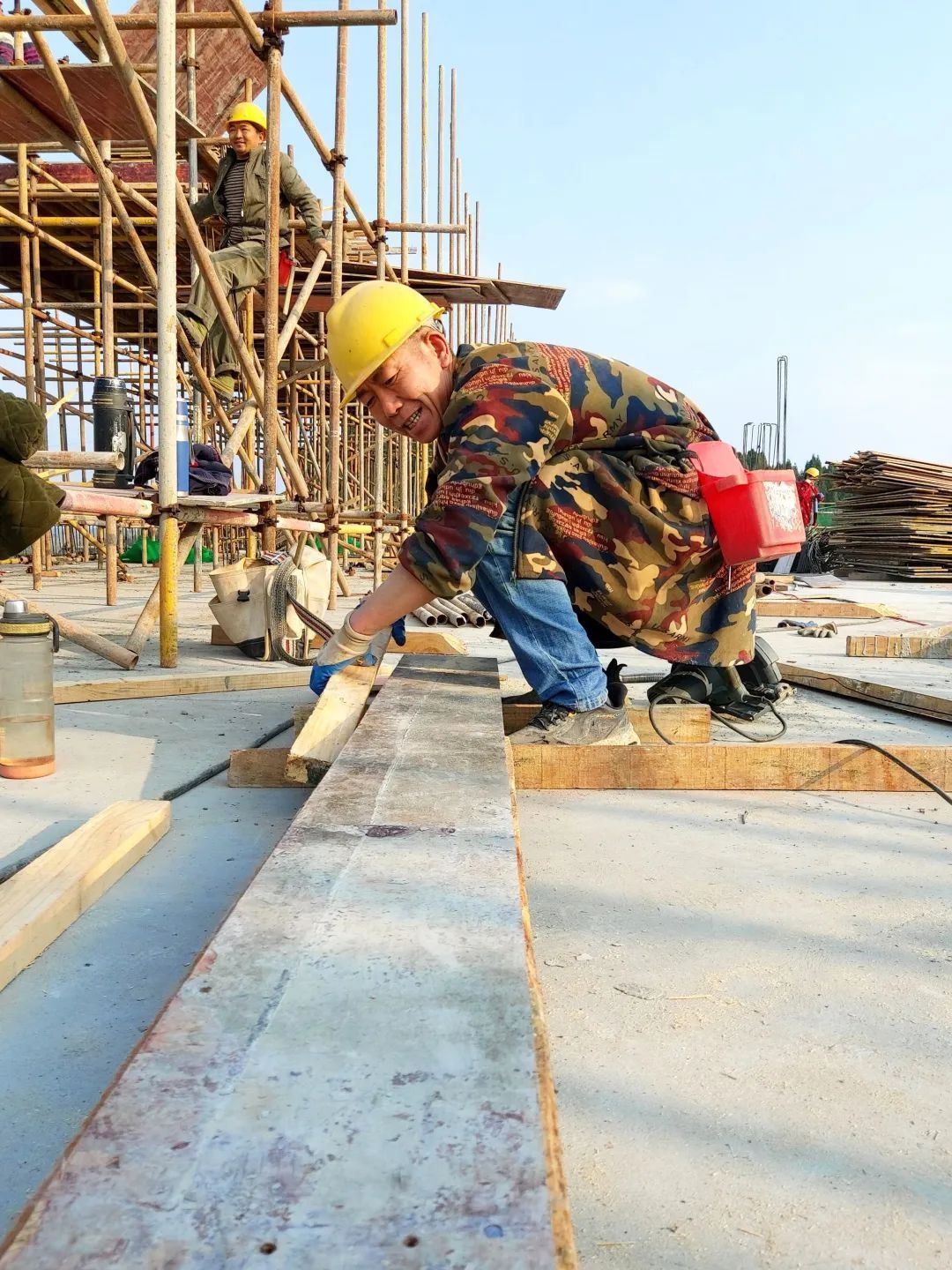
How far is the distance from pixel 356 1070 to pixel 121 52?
4167 mm

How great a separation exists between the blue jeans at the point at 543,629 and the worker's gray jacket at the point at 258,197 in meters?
4.76

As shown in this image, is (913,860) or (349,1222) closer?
(349,1222)

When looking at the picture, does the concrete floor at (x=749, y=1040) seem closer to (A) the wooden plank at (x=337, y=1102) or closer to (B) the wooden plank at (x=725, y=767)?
(A) the wooden plank at (x=337, y=1102)

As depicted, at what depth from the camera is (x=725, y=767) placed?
90.1 inches

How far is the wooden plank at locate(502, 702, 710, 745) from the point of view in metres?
2.63

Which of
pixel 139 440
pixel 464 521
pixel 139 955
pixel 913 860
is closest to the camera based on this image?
pixel 139 955

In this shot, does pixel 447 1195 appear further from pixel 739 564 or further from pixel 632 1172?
pixel 739 564

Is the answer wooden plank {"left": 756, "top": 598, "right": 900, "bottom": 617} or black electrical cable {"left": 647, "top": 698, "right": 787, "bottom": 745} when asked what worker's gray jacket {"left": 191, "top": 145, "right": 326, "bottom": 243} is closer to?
wooden plank {"left": 756, "top": 598, "right": 900, "bottom": 617}

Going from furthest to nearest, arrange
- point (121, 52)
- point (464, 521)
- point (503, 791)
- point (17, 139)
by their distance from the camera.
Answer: point (17, 139)
point (121, 52)
point (464, 521)
point (503, 791)

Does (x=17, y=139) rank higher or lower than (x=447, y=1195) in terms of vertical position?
higher

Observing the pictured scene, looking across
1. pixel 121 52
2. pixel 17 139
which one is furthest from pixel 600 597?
pixel 17 139

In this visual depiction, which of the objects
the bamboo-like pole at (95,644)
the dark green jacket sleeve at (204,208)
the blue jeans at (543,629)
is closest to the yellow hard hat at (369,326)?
the blue jeans at (543,629)

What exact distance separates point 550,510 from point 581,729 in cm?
56

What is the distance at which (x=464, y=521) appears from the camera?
2.09 m
